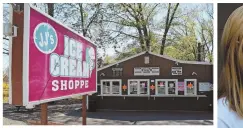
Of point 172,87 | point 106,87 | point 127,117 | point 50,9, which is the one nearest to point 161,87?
point 172,87

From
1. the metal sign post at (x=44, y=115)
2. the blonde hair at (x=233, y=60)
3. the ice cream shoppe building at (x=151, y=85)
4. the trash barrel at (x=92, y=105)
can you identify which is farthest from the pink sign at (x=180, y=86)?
the metal sign post at (x=44, y=115)

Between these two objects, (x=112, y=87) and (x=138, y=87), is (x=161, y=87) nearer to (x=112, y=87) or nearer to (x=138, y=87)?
(x=138, y=87)

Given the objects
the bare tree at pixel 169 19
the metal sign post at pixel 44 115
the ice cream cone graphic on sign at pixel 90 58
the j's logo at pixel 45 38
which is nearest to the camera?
the j's logo at pixel 45 38

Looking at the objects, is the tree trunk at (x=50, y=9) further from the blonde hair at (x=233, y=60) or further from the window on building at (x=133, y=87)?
the blonde hair at (x=233, y=60)

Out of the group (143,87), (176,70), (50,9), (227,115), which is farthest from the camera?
(143,87)

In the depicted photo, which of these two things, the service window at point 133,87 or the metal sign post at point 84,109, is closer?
the metal sign post at point 84,109

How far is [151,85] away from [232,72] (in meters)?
1.21

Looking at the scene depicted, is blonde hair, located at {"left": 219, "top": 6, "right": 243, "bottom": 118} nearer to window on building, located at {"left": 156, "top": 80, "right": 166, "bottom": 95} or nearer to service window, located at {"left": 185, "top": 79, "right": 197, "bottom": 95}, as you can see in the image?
service window, located at {"left": 185, "top": 79, "right": 197, "bottom": 95}

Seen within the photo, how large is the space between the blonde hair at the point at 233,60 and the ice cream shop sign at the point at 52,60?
1.51 metres

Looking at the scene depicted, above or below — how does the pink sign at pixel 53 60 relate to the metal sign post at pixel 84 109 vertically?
above

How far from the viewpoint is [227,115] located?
3314 mm

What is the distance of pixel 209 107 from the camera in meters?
3.88

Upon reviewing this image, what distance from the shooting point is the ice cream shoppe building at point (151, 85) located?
4.05 meters

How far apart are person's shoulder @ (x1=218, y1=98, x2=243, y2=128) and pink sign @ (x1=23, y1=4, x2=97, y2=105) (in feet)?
4.96
